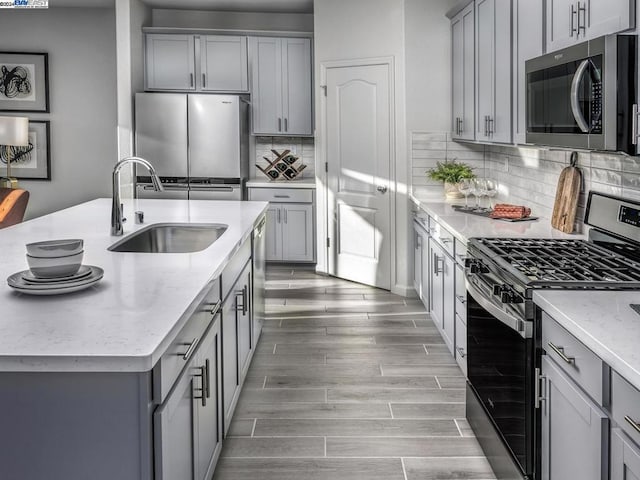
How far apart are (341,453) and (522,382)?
0.97 metres

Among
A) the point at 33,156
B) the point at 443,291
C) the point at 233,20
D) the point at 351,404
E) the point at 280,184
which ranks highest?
the point at 233,20

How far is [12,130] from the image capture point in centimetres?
700

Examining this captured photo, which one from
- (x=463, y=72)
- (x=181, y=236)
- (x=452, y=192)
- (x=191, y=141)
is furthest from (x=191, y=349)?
(x=191, y=141)

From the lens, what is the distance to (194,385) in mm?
2158

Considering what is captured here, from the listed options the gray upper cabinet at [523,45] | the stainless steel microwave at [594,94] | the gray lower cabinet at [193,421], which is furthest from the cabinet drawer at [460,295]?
the gray lower cabinet at [193,421]

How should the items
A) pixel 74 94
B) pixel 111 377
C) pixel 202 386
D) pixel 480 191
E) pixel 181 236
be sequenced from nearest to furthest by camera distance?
pixel 111 377
pixel 202 386
pixel 181 236
pixel 480 191
pixel 74 94

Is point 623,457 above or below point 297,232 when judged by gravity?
below

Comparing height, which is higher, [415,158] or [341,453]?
[415,158]

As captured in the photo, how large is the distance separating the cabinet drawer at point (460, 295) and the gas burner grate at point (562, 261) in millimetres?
536

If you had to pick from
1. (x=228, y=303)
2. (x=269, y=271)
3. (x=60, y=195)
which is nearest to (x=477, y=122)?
(x=228, y=303)

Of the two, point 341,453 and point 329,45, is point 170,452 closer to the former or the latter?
point 341,453

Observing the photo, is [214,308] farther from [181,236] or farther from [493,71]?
[493,71]

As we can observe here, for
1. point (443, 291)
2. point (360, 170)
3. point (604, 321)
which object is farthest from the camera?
point (360, 170)

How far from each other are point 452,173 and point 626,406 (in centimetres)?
378
